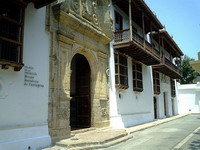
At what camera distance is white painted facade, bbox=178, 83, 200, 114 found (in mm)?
28812

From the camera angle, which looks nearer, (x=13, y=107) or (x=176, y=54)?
(x=13, y=107)

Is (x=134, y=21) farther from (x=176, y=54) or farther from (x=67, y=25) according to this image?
(x=176, y=54)

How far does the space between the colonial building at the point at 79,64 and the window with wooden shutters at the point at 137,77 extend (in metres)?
3.56

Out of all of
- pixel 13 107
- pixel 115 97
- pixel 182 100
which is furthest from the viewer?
pixel 182 100

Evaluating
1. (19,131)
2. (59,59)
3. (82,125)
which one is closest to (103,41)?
(59,59)

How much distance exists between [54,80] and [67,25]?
239cm

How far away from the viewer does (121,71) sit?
479 inches

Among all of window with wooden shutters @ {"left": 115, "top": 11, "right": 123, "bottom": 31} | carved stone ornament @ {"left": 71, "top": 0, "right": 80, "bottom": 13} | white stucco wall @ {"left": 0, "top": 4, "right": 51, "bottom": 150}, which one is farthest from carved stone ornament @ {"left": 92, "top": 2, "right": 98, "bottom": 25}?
white stucco wall @ {"left": 0, "top": 4, "right": 51, "bottom": 150}

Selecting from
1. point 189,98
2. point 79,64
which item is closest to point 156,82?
point 79,64

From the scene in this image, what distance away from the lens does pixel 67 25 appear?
27.6ft

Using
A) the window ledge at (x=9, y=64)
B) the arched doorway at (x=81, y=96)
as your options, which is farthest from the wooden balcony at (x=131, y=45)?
the window ledge at (x=9, y=64)

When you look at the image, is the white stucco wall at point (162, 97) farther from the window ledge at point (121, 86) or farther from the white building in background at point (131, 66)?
the window ledge at point (121, 86)

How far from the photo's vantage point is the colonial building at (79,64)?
760 cm

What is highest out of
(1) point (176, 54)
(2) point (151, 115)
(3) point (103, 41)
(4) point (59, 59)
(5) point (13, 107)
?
(1) point (176, 54)
